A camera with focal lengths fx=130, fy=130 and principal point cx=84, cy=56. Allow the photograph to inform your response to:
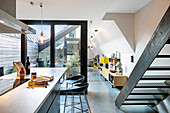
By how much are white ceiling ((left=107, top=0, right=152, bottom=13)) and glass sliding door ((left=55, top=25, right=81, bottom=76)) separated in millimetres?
1468

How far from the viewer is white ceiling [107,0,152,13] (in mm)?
2990

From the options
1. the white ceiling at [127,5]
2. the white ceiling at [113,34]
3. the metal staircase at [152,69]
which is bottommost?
the metal staircase at [152,69]

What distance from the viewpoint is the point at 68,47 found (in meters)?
4.56

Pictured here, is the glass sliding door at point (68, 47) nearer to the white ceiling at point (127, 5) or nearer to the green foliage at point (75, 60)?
the green foliage at point (75, 60)

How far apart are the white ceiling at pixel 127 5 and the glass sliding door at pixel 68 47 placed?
1468 millimetres

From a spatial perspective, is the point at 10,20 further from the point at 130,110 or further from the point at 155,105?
the point at 155,105

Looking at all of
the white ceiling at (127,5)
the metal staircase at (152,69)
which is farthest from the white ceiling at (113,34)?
the metal staircase at (152,69)

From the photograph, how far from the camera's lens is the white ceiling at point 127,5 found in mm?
2990

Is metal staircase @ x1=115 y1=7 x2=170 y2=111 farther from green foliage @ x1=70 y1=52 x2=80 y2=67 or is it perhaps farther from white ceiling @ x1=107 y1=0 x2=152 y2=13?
green foliage @ x1=70 y1=52 x2=80 y2=67

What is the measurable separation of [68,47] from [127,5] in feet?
7.59

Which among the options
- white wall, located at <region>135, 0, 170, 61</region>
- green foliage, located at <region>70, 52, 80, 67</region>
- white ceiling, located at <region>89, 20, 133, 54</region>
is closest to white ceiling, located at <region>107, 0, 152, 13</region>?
white wall, located at <region>135, 0, 170, 61</region>

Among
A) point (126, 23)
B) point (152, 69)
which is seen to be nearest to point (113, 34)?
point (126, 23)

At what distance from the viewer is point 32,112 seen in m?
0.88

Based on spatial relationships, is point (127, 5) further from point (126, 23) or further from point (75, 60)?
point (75, 60)
